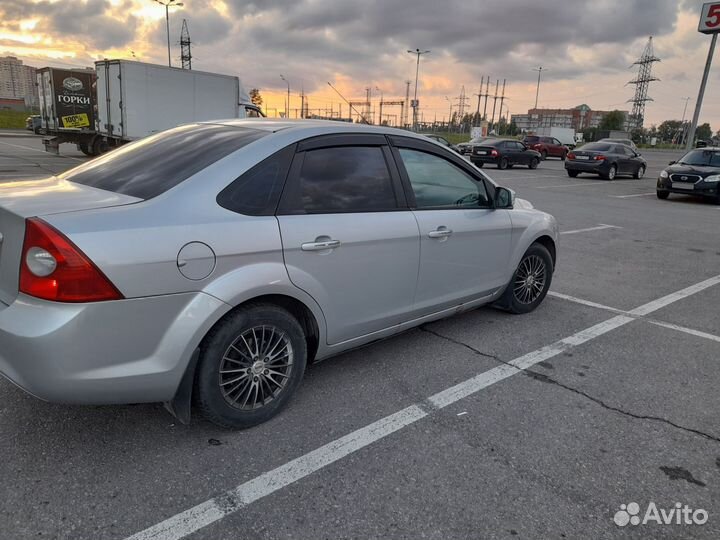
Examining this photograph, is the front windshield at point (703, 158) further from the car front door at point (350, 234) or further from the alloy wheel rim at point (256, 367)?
the alloy wheel rim at point (256, 367)

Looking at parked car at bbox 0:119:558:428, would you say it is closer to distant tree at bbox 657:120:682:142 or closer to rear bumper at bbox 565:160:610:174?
rear bumper at bbox 565:160:610:174

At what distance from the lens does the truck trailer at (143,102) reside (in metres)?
17.0

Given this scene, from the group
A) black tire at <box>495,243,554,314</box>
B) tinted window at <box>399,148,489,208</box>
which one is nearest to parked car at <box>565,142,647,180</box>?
black tire at <box>495,243,554,314</box>

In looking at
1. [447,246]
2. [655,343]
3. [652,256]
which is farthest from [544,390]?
[652,256]

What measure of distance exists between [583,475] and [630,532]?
1.23 ft

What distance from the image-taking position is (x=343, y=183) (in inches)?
128

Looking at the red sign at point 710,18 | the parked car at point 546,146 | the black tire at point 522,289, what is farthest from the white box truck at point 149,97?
the parked car at point 546,146

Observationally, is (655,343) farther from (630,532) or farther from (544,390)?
(630,532)

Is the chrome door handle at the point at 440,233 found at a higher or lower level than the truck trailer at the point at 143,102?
lower

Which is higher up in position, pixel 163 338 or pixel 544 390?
pixel 163 338

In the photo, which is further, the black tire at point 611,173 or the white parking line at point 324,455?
the black tire at point 611,173

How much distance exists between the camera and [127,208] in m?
2.50

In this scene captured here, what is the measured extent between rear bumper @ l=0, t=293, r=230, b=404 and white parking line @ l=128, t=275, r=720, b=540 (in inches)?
22.7

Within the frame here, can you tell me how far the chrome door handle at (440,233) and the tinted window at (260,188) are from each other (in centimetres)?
116
